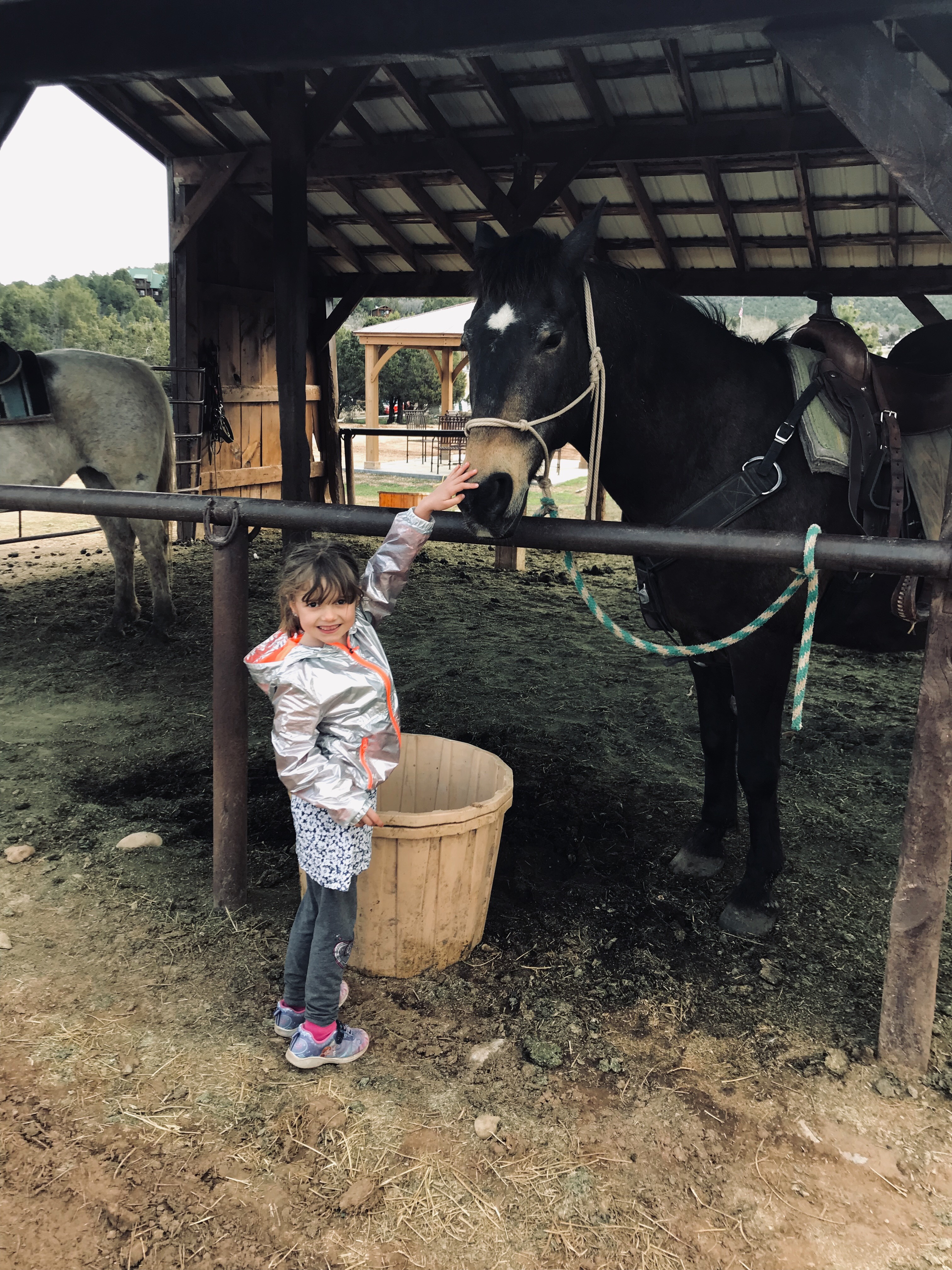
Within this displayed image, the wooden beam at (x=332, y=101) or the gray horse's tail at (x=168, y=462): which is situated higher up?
the wooden beam at (x=332, y=101)

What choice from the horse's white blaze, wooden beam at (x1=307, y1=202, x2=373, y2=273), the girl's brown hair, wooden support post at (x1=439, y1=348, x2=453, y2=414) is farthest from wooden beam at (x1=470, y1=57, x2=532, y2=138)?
wooden support post at (x1=439, y1=348, x2=453, y2=414)

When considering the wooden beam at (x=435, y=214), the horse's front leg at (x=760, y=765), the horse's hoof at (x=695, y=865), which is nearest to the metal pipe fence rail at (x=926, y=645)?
the horse's front leg at (x=760, y=765)

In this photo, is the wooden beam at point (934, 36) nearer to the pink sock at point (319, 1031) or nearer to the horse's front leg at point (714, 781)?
the horse's front leg at point (714, 781)

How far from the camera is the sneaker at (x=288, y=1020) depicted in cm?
212

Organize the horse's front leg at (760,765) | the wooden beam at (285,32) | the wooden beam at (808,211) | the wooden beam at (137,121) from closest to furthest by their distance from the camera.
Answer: the wooden beam at (285,32) < the horse's front leg at (760,765) < the wooden beam at (808,211) < the wooden beam at (137,121)

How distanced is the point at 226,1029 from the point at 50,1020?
438 millimetres

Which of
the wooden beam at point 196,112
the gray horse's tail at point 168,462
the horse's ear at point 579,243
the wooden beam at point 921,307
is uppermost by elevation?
the wooden beam at point 196,112

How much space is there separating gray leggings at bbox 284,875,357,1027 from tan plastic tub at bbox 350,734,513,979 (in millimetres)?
169

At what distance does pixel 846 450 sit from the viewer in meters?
2.48

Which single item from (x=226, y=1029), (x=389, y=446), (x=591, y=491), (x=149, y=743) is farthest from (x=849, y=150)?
(x=389, y=446)

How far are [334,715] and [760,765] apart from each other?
1379 mm

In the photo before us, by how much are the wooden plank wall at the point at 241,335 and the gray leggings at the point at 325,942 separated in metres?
7.80

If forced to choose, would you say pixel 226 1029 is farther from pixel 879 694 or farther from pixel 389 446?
pixel 389 446

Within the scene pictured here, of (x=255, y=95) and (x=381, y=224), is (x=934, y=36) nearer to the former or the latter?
(x=255, y=95)
